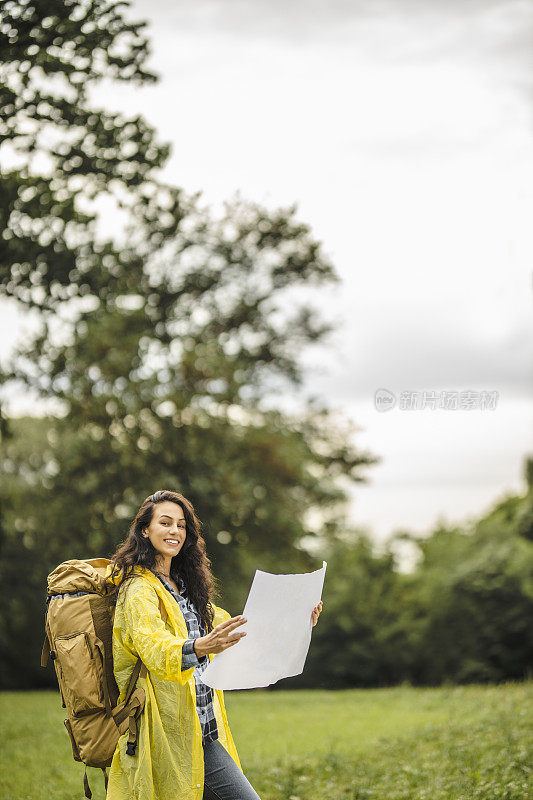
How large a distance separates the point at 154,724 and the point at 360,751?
5839 mm

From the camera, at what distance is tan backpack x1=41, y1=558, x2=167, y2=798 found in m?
3.47

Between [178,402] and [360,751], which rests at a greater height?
[178,402]

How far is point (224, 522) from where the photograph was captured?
16297 millimetres

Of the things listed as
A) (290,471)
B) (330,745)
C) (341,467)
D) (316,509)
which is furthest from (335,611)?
(330,745)

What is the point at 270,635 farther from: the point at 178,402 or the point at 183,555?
the point at 178,402

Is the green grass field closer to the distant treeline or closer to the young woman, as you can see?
the young woman

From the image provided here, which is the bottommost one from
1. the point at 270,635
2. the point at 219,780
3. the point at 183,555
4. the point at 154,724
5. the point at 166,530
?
the point at 219,780

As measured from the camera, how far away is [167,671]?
10.5 ft

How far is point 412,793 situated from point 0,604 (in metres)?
11.8

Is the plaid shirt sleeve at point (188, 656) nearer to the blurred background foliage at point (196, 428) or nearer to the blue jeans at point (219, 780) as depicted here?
the blue jeans at point (219, 780)

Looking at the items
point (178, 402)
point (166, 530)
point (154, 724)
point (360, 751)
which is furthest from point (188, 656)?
point (178, 402)

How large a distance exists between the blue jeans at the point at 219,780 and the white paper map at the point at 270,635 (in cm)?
35

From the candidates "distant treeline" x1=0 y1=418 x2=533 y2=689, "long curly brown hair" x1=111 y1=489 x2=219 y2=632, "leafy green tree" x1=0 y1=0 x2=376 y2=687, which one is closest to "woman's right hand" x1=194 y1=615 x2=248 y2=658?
"long curly brown hair" x1=111 y1=489 x2=219 y2=632

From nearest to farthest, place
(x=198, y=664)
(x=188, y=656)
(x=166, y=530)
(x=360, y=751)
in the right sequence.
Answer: (x=188, y=656)
(x=198, y=664)
(x=166, y=530)
(x=360, y=751)
